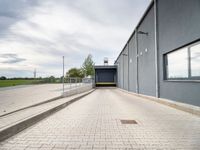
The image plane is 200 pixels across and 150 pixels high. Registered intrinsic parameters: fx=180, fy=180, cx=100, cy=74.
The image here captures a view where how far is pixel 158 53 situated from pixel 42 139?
973cm

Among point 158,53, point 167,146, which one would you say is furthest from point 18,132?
point 158,53

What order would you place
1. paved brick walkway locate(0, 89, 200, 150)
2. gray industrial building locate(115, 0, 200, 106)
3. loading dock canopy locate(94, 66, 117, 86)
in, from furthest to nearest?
loading dock canopy locate(94, 66, 117, 86)
gray industrial building locate(115, 0, 200, 106)
paved brick walkway locate(0, 89, 200, 150)

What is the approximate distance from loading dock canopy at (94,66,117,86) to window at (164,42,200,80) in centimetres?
3392

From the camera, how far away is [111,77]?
46.8 m

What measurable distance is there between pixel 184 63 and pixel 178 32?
154 cm

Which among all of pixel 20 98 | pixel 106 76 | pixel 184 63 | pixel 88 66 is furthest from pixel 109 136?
pixel 88 66

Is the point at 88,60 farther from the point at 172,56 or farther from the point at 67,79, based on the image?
the point at 172,56

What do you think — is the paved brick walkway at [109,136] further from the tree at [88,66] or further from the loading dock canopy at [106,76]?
the tree at [88,66]

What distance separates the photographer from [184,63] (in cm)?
863

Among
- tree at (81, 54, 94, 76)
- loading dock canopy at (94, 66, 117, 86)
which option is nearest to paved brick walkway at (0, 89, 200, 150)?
loading dock canopy at (94, 66, 117, 86)

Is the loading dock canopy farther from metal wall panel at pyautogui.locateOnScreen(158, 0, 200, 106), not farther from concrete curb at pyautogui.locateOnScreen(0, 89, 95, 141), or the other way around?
concrete curb at pyautogui.locateOnScreen(0, 89, 95, 141)

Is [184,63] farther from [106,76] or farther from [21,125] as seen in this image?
[106,76]

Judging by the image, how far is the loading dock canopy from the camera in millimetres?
45359

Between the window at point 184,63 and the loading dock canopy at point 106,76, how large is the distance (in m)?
33.9
